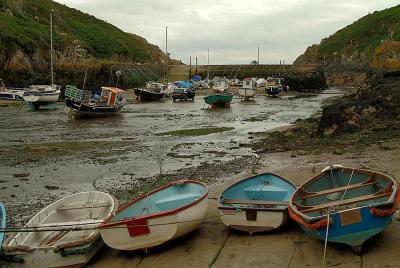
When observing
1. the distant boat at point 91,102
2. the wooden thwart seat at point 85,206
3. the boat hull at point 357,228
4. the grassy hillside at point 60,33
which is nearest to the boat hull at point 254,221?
the boat hull at point 357,228

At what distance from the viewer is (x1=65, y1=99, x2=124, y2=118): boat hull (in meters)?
30.9

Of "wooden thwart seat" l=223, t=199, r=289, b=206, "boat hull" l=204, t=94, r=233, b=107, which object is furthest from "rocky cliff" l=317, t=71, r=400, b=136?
"boat hull" l=204, t=94, r=233, b=107

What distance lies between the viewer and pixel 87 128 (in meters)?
26.5

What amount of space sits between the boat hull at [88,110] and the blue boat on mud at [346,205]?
24653 millimetres

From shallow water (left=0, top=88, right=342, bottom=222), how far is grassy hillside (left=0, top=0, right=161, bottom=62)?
892 inches

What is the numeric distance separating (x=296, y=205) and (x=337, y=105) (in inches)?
482

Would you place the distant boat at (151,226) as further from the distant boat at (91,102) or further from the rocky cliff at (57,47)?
the rocky cliff at (57,47)

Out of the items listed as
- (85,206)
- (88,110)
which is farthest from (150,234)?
(88,110)

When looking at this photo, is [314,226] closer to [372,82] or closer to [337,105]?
[337,105]

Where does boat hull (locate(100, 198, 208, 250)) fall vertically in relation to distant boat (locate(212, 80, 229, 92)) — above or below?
below

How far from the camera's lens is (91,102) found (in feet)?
106

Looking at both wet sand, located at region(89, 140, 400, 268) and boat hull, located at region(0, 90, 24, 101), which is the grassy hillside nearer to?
boat hull, located at region(0, 90, 24, 101)

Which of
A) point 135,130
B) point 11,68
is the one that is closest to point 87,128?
point 135,130

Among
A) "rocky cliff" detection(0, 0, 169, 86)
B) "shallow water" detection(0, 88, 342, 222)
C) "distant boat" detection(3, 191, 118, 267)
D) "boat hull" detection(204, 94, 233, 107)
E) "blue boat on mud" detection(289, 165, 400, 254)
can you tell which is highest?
"rocky cliff" detection(0, 0, 169, 86)
